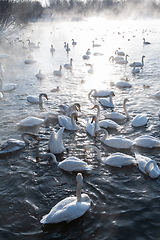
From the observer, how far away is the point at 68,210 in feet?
16.0

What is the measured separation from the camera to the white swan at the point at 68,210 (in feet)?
15.7

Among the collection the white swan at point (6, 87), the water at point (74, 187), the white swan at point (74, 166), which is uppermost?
the white swan at point (6, 87)

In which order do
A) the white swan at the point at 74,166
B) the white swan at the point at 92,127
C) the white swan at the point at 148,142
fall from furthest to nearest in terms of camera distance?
the white swan at the point at 92,127 → the white swan at the point at 148,142 → the white swan at the point at 74,166

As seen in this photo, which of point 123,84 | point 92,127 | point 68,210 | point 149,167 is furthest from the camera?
point 123,84

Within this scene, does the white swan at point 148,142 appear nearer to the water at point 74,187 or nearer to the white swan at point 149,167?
the water at point 74,187

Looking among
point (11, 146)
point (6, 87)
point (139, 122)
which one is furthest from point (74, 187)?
point (6, 87)

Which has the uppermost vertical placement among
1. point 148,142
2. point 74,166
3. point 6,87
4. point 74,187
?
point 6,87

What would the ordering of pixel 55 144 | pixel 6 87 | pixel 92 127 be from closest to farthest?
pixel 55 144 → pixel 92 127 → pixel 6 87

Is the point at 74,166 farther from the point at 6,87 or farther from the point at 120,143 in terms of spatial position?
the point at 6,87

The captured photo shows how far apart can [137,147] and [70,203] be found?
3557mm

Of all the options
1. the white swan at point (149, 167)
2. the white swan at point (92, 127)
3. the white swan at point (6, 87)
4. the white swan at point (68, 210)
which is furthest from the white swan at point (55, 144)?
the white swan at point (6, 87)

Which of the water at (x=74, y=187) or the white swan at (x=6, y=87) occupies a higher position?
the white swan at (x=6, y=87)

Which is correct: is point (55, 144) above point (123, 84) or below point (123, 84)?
below

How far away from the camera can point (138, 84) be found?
14.6 metres
